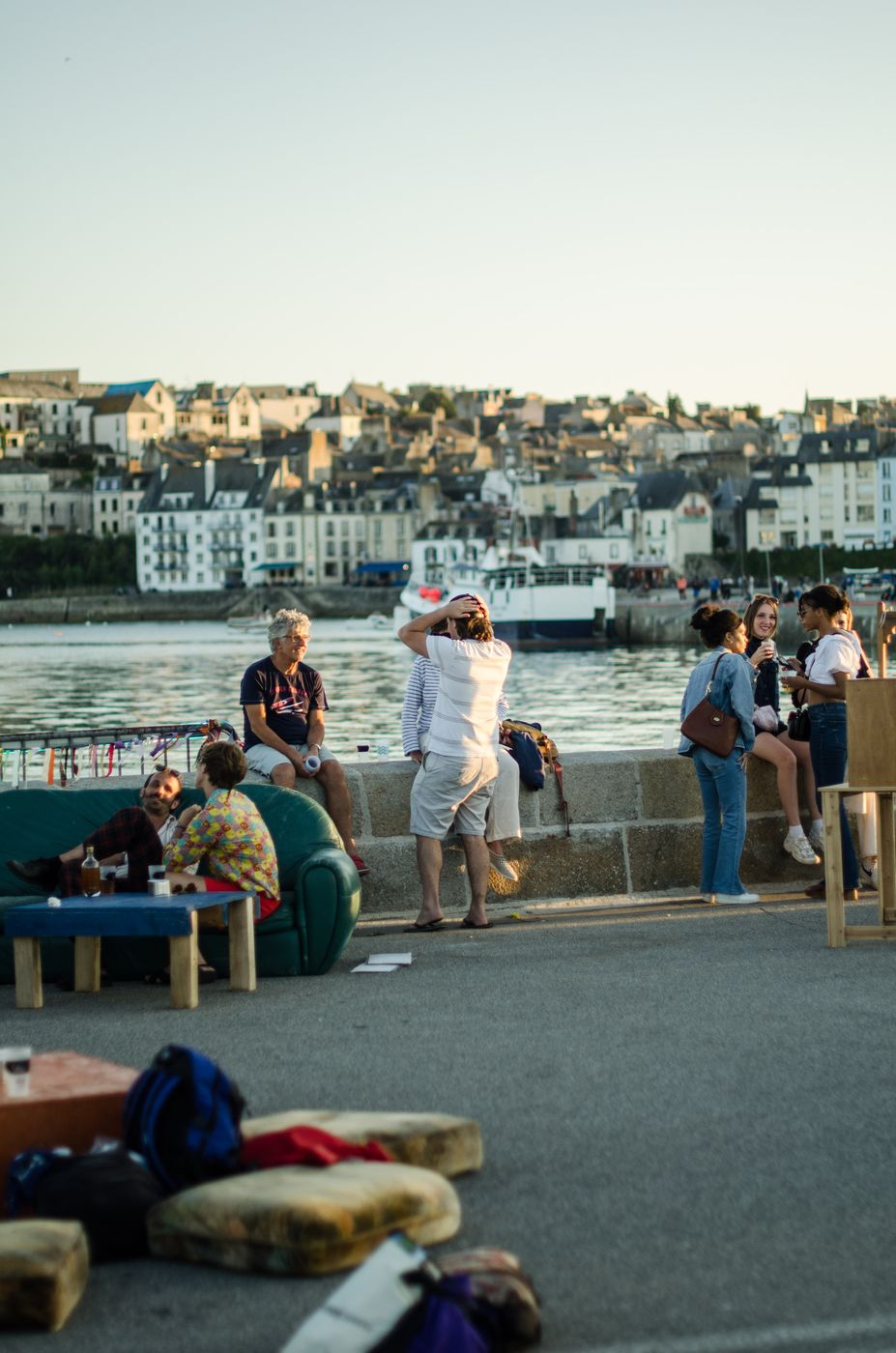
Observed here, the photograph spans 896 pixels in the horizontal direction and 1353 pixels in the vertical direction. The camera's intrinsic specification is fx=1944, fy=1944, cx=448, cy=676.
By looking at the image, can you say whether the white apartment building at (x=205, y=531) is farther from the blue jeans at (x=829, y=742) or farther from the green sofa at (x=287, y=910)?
the green sofa at (x=287, y=910)

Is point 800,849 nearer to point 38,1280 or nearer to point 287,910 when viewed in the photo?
point 287,910

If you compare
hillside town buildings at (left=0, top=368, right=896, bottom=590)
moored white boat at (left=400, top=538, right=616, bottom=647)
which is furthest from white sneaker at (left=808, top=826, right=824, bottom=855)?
hillside town buildings at (left=0, top=368, right=896, bottom=590)

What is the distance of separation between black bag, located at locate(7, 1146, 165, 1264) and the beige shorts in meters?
4.57

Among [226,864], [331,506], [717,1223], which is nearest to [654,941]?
[226,864]

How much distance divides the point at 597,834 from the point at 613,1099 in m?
4.66

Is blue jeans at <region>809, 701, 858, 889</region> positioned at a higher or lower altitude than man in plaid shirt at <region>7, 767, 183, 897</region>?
higher

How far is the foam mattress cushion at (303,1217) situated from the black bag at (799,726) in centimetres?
616

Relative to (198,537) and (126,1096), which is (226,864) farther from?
(198,537)

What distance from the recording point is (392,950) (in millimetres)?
8914

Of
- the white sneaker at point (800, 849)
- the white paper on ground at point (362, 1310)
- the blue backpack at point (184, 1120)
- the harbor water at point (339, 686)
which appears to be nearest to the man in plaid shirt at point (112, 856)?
the blue backpack at point (184, 1120)

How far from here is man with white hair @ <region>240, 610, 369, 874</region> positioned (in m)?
9.55

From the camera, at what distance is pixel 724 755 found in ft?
32.1

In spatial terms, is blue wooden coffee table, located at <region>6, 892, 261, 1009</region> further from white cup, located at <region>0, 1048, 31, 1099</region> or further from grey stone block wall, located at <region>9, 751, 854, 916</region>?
white cup, located at <region>0, 1048, 31, 1099</region>

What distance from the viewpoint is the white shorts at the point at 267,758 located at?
956cm
